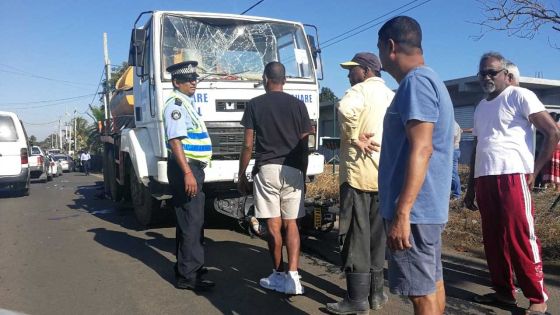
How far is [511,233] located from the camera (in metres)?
3.72

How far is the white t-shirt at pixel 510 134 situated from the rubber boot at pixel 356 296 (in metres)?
1.25

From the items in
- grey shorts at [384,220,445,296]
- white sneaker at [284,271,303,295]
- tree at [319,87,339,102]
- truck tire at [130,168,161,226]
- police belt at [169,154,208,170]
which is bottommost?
white sneaker at [284,271,303,295]

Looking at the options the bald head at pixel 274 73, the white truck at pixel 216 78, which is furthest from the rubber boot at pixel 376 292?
the white truck at pixel 216 78

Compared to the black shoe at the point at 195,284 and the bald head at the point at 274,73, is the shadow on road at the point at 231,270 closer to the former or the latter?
the black shoe at the point at 195,284

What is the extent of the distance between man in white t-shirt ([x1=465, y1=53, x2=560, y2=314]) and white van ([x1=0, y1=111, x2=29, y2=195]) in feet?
38.6

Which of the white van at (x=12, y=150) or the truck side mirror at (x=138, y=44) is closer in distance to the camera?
the truck side mirror at (x=138, y=44)

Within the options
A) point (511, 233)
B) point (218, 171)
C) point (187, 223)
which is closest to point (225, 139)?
point (218, 171)

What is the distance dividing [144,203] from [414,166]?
556 centimetres

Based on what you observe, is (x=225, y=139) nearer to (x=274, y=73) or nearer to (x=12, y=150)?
(x=274, y=73)

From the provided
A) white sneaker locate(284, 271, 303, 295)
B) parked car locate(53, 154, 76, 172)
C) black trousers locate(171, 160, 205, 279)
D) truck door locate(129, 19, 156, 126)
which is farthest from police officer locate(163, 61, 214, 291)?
parked car locate(53, 154, 76, 172)

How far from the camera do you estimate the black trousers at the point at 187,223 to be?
450 centimetres

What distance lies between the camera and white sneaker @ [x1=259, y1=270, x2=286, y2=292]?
4321mm

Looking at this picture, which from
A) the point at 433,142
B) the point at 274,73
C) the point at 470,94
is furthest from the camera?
the point at 470,94

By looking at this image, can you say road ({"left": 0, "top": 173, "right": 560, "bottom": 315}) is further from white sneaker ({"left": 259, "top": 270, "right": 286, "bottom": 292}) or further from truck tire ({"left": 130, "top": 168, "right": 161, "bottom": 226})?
truck tire ({"left": 130, "top": 168, "right": 161, "bottom": 226})
